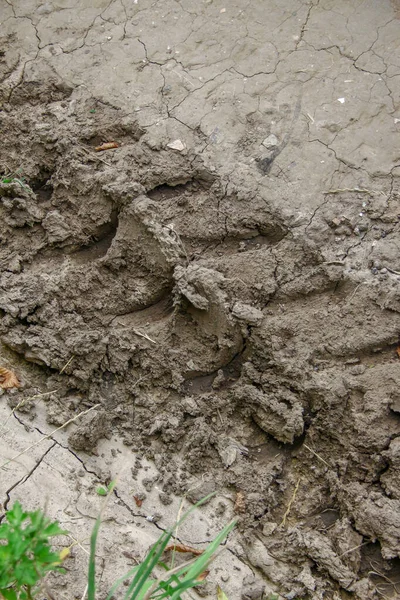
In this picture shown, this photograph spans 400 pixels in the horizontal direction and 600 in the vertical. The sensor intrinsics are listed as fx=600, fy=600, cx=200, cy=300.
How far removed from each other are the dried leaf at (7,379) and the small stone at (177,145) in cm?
141

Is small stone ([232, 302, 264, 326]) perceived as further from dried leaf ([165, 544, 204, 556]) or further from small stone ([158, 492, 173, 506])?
dried leaf ([165, 544, 204, 556])

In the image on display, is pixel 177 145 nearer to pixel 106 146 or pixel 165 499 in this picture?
pixel 106 146

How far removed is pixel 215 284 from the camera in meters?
2.83

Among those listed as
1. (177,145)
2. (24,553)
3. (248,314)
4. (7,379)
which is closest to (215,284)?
(248,314)

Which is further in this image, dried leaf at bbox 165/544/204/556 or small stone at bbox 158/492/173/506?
small stone at bbox 158/492/173/506

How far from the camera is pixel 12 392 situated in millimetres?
2834

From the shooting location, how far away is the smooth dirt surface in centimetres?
260

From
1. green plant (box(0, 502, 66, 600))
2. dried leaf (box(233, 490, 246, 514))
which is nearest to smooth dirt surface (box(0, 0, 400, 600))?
dried leaf (box(233, 490, 246, 514))

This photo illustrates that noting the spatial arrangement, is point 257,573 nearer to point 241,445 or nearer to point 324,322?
point 241,445

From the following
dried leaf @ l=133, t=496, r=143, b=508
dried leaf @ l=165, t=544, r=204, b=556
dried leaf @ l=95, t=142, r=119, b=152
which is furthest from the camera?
dried leaf @ l=95, t=142, r=119, b=152

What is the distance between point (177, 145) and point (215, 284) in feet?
2.72

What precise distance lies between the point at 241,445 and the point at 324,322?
70 centimetres

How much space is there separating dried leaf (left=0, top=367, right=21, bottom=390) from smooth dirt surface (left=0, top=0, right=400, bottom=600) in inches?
1.6

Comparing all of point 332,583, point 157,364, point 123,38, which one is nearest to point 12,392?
point 157,364
